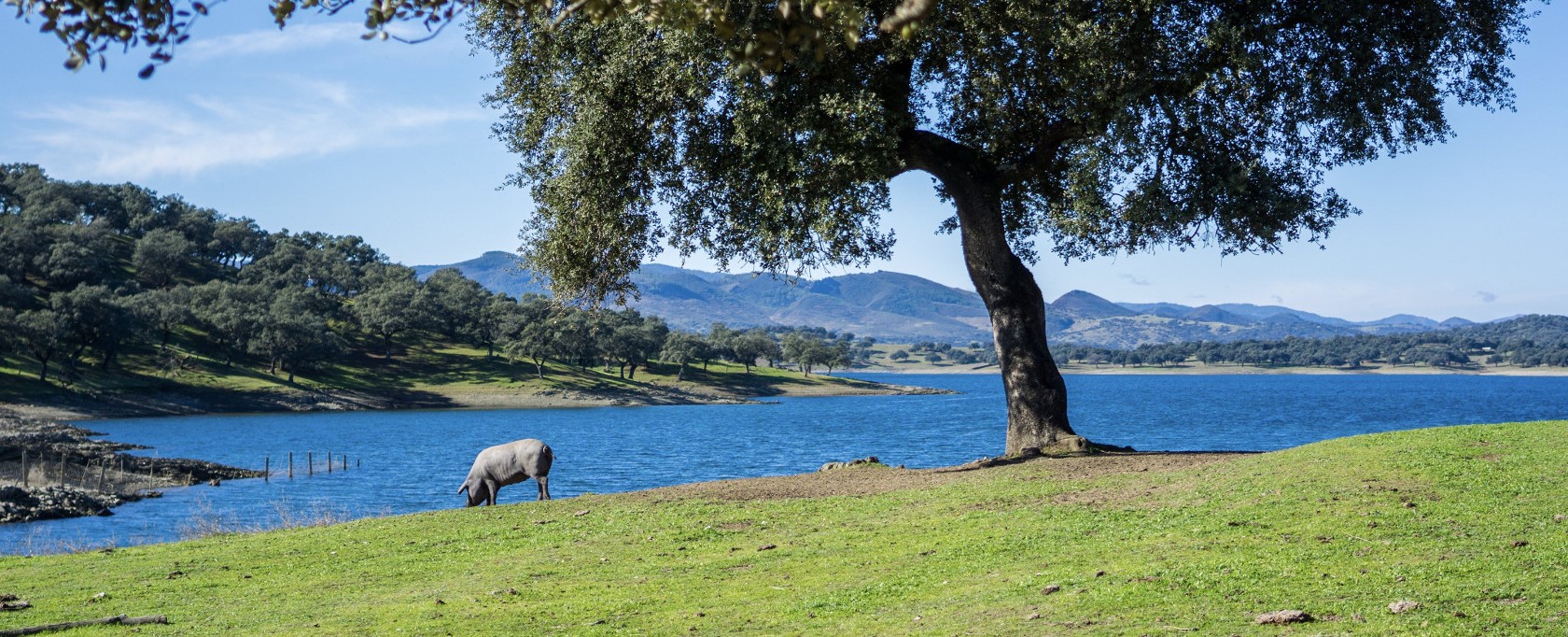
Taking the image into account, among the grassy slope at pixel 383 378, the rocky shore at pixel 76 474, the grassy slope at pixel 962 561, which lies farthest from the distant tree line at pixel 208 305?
the grassy slope at pixel 962 561

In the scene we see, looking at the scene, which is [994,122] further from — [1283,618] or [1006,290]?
[1283,618]

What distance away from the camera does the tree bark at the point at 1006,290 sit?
87.1 ft

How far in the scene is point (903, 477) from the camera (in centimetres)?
2323

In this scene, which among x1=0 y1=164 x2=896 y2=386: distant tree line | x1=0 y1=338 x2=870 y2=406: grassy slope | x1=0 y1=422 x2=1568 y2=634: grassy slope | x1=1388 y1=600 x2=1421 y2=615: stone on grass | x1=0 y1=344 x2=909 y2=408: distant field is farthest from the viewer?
x1=0 y1=164 x2=896 y2=386: distant tree line

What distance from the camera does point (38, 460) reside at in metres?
66.8

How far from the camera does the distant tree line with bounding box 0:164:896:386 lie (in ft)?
404

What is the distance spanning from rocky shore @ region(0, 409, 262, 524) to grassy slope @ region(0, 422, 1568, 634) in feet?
116

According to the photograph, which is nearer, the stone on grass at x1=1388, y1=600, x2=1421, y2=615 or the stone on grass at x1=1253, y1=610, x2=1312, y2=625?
the stone on grass at x1=1253, y1=610, x2=1312, y2=625

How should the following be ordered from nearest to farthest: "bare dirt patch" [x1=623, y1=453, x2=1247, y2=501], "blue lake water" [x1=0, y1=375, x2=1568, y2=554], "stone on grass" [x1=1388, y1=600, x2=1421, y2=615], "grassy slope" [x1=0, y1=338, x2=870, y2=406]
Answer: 1. "stone on grass" [x1=1388, y1=600, x2=1421, y2=615]
2. "bare dirt patch" [x1=623, y1=453, x2=1247, y2=501]
3. "blue lake water" [x1=0, y1=375, x2=1568, y2=554]
4. "grassy slope" [x1=0, y1=338, x2=870, y2=406]

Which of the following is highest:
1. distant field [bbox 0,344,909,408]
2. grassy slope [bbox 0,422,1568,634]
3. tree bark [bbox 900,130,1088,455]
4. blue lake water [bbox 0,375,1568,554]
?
tree bark [bbox 900,130,1088,455]

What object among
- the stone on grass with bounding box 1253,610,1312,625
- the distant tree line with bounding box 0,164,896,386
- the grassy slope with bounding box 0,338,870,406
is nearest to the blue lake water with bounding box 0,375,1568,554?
the grassy slope with bounding box 0,338,870,406

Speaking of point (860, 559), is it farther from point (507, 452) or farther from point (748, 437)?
point (748, 437)

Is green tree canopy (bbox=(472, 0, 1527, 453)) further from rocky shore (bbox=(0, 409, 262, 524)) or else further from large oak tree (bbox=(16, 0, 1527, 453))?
rocky shore (bbox=(0, 409, 262, 524))

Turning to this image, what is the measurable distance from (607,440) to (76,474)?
48679mm
